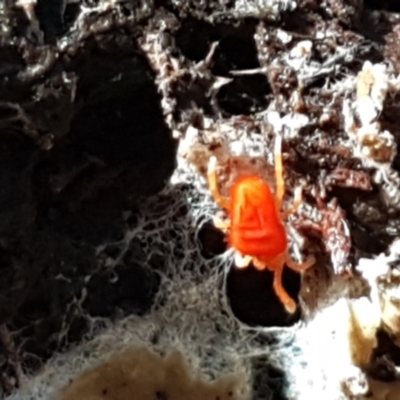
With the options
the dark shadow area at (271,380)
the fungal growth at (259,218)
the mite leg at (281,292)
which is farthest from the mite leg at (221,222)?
the dark shadow area at (271,380)

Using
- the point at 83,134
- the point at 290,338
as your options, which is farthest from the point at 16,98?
the point at 290,338

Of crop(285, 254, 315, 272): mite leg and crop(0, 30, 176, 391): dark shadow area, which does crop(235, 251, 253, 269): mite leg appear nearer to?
crop(285, 254, 315, 272): mite leg

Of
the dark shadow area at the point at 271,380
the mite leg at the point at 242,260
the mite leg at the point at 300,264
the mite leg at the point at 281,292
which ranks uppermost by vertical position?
the mite leg at the point at 242,260

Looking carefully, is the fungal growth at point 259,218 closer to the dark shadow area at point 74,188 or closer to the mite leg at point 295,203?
the mite leg at point 295,203

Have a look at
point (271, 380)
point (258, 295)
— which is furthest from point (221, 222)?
point (271, 380)

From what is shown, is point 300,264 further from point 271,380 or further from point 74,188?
point 74,188

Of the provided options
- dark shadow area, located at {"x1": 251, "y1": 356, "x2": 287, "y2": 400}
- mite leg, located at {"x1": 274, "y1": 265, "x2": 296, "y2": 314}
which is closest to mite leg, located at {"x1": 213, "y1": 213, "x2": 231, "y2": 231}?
mite leg, located at {"x1": 274, "y1": 265, "x2": 296, "y2": 314}
